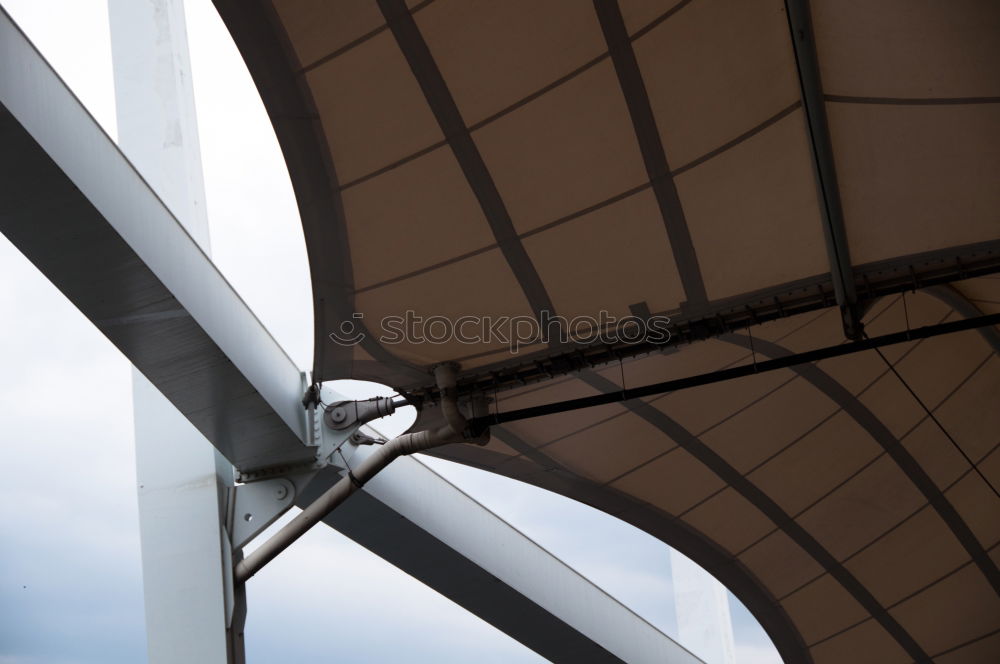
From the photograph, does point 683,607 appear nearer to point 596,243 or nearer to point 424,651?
point 424,651

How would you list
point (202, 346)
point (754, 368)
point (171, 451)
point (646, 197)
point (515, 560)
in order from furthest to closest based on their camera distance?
point (515, 560) < point (171, 451) < point (202, 346) < point (754, 368) < point (646, 197)

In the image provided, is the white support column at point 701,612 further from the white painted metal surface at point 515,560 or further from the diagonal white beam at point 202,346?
the diagonal white beam at point 202,346

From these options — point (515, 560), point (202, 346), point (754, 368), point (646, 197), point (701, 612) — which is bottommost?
point (754, 368)

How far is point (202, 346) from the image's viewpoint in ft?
31.1

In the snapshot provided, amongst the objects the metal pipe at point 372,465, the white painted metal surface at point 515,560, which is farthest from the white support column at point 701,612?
the metal pipe at point 372,465

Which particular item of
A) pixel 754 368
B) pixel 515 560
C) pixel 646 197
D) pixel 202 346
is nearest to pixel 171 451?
pixel 202 346

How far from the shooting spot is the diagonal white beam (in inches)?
289

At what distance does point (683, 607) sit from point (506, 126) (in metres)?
21.7

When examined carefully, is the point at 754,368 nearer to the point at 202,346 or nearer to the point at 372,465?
the point at 372,465

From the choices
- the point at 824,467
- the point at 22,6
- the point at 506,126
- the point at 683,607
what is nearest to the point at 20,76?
the point at 506,126

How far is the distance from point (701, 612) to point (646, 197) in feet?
68.2

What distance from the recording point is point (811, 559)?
13664mm

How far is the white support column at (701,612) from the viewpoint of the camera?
2681 cm

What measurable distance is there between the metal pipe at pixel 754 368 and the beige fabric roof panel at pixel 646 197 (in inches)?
11.2
